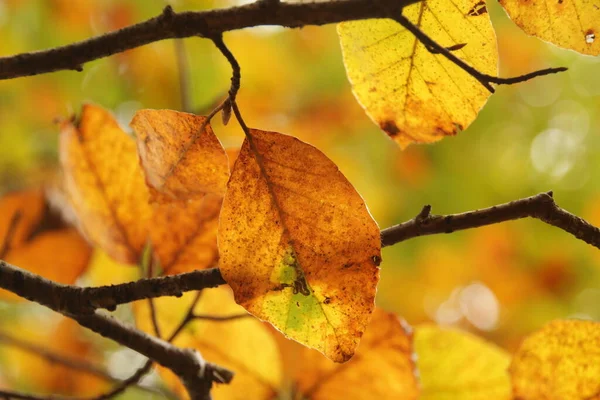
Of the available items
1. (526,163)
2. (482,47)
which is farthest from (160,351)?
(526,163)

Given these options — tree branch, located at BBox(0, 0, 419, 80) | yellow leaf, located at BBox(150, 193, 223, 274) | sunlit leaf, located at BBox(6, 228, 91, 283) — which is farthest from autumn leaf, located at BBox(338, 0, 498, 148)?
sunlit leaf, located at BBox(6, 228, 91, 283)

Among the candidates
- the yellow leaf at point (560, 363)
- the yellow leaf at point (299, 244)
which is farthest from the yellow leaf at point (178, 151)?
the yellow leaf at point (560, 363)

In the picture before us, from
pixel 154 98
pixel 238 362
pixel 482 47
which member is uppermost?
pixel 482 47

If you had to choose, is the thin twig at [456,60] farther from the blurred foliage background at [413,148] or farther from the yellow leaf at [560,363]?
the blurred foliage background at [413,148]

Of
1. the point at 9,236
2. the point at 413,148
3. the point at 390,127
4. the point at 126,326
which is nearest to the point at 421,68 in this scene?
the point at 390,127

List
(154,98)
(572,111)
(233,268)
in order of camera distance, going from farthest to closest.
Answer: (572,111), (154,98), (233,268)

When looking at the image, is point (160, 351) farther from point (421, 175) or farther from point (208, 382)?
point (421, 175)
